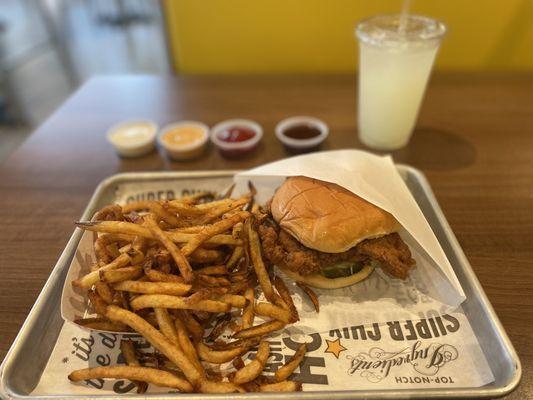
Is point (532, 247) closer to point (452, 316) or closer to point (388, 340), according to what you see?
point (452, 316)

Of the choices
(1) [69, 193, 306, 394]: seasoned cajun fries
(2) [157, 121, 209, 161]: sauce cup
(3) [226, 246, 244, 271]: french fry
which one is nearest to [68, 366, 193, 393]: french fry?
(1) [69, 193, 306, 394]: seasoned cajun fries

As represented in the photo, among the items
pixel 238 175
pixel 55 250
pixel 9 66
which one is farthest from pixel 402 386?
pixel 9 66

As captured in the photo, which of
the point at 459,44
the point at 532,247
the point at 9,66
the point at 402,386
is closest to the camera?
the point at 402,386

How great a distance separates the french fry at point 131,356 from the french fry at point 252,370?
0.96 ft

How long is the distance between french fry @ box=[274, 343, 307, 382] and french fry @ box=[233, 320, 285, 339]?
4.2 inches

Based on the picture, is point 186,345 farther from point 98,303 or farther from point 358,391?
point 358,391

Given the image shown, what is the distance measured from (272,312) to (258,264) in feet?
0.59

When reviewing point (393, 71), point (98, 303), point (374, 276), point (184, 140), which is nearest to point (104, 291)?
point (98, 303)

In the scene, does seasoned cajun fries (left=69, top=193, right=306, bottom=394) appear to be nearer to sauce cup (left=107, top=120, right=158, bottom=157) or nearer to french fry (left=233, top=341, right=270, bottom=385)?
french fry (left=233, top=341, right=270, bottom=385)

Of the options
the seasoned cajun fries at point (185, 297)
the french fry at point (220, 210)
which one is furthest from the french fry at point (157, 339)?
the french fry at point (220, 210)

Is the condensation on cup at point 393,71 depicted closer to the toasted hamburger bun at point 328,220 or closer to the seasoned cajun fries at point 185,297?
A: the toasted hamburger bun at point 328,220

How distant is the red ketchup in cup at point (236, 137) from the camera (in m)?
2.24

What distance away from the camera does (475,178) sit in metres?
2.06

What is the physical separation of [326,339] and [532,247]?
0.98 meters
